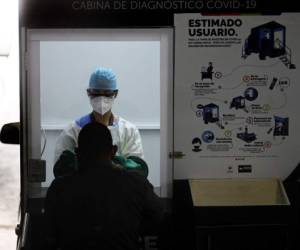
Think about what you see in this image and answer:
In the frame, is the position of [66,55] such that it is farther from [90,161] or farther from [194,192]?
[194,192]

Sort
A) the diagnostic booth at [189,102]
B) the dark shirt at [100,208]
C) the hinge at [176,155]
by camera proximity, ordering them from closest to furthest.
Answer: the dark shirt at [100,208]
the diagnostic booth at [189,102]
the hinge at [176,155]

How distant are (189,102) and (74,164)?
27.7 inches

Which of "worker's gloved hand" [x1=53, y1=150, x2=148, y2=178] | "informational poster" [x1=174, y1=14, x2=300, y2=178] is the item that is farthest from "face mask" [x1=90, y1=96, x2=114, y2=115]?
"informational poster" [x1=174, y1=14, x2=300, y2=178]

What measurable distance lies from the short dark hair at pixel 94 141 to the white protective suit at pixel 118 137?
86 millimetres

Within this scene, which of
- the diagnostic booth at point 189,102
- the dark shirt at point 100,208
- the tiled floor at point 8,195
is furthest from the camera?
the tiled floor at point 8,195

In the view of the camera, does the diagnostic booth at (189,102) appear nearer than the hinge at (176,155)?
Yes

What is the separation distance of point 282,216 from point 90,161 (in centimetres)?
104

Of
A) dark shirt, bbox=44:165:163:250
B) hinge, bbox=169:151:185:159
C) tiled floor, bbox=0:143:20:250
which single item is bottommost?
tiled floor, bbox=0:143:20:250

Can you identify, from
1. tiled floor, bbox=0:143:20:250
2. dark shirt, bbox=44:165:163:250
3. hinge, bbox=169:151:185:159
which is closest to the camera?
dark shirt, bbox=44:165:163:250

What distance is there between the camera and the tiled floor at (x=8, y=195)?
6.97 meters

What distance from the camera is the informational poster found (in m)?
3.44

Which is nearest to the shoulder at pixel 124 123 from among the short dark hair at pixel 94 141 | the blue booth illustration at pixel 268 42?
the short dark hair at pixel 94 141

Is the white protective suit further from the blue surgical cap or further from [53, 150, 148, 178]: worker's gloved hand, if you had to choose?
the blue surgical cap

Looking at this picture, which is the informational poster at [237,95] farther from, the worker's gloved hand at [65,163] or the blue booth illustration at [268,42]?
the worker's gloved hand at [65,163]
